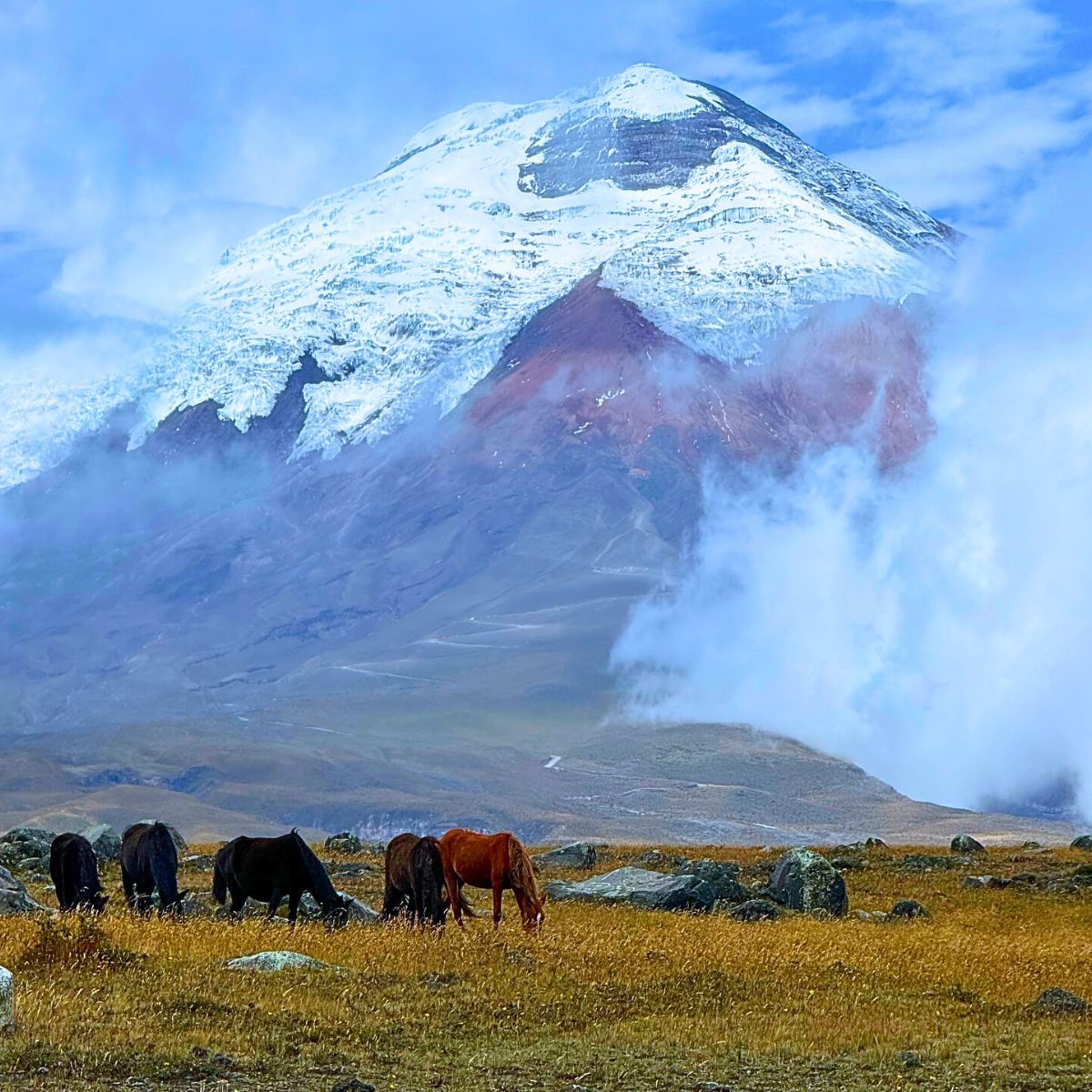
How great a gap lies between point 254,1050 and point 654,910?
15969mm

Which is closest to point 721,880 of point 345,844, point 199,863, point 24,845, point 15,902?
point 199,863

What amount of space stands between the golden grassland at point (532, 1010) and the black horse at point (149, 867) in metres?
2.32

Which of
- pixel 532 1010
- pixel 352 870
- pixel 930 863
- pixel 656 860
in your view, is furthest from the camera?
pixel 930 863

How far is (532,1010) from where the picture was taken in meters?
20.8

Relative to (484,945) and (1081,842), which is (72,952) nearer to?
(484,945)

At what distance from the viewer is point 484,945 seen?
2461 centimetres

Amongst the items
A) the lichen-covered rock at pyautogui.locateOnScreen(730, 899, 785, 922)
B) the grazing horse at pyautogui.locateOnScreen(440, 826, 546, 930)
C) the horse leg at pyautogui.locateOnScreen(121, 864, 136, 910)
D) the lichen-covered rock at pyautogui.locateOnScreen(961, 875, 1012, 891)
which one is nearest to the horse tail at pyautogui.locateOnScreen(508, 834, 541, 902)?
the grazing horse at pyautogui.locateOnScreen(440, 826, 546, 930)

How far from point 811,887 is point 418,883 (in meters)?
10.8

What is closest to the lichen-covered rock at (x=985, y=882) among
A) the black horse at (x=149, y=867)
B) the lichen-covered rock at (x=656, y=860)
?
the lichen-covered rock at (x=656, y=860)

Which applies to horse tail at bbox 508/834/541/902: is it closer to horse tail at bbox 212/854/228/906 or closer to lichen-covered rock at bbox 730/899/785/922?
horse tail at bbox 212/854/228/906

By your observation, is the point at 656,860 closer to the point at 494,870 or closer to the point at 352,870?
the point at 352,870

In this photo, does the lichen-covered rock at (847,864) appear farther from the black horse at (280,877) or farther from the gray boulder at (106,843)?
the black horse at (280,877)

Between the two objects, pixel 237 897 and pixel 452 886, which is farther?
pixel 237 897

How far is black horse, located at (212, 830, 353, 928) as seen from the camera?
90.3ft
